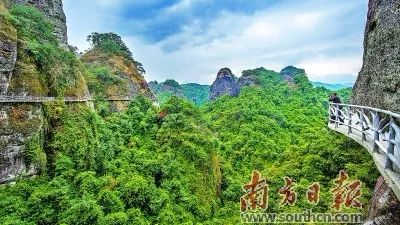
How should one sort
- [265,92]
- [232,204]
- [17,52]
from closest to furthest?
[17,52] < [232,204] < [265,92]

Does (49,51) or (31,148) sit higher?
(49,51)

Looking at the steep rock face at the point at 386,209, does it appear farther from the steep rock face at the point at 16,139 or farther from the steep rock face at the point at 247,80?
the steep rock face at the point at 247,80

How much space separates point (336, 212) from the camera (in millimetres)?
10484

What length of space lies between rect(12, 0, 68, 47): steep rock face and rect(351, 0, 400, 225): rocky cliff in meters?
29.0

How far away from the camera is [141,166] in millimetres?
20859

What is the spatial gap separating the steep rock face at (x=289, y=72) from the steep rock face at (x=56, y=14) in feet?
168

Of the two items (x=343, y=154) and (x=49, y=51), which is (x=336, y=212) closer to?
(x=343, y=154)

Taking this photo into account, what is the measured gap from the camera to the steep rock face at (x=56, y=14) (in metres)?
30.6

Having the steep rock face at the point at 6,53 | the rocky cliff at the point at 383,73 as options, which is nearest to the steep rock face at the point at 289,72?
the steep rock face at the point at 6,53

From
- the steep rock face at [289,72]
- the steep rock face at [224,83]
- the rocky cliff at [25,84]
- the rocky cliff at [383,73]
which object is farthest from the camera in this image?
the steep rock face at [289,72]

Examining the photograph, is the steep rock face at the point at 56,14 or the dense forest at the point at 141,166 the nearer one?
the dense forest at the point at 141,166

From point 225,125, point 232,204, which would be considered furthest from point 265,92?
point 232,204

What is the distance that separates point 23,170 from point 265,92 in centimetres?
4623

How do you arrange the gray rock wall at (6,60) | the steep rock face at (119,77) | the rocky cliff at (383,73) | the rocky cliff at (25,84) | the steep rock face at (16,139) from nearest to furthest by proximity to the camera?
the rocky cliff at (383,73), the steep rock face at (16,139), the rocky cliff at (25,84), the gray rock wall at (6,60), the steep rock face at (119,77)
